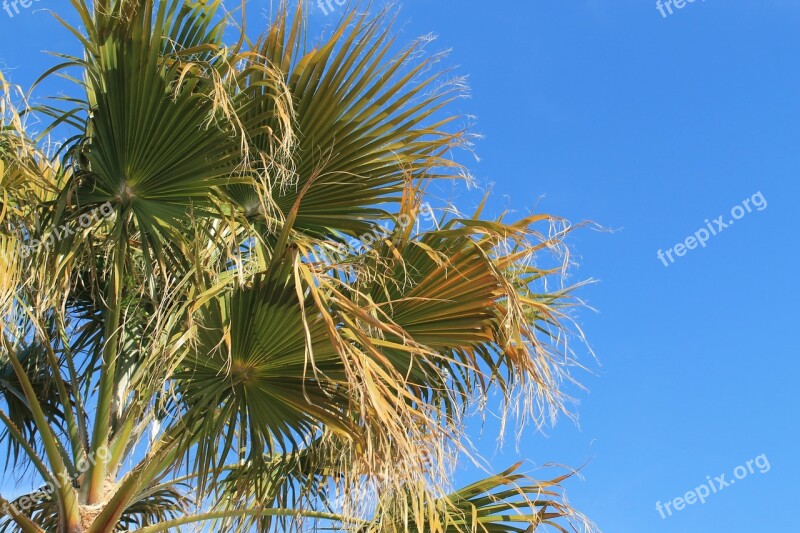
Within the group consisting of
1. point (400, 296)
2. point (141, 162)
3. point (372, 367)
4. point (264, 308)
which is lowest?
point (372, 367)

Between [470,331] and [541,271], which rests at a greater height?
[541,271]

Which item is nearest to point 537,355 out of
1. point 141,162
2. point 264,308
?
point 264,308

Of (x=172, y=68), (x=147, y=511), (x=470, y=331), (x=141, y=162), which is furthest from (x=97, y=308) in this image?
(x=470, y=331)

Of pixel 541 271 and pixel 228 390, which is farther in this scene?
pixel 541 271

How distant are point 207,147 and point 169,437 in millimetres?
1320

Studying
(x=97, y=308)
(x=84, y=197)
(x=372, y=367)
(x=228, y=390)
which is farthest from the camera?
(x=97, y=308)

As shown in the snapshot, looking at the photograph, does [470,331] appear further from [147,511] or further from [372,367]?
[147,511]

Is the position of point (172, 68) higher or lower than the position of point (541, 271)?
higher

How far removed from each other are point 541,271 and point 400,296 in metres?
0.87

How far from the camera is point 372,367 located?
10.5 feet

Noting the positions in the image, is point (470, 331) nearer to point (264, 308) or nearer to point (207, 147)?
point (264, 308)

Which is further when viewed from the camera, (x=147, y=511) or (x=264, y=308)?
(x=147, y=511)

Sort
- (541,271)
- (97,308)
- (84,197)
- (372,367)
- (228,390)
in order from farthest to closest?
(97,308)
(541,271)
(84,197)
(228,390)
(372,367)

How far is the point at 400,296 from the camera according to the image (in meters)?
3.99
